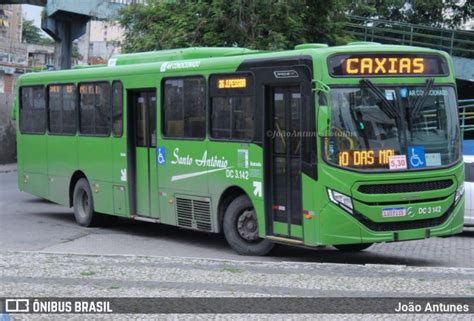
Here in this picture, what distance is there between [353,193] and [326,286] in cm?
220

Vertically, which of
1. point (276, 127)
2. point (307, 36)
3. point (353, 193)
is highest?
point (307, 36)

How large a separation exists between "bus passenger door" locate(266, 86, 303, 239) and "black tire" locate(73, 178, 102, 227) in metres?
5.46

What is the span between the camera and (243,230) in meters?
12.2

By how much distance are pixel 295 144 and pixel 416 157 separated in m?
1.66

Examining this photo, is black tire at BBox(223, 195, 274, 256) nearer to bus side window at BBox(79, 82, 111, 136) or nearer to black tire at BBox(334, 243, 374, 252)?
black tire at BBox(334, 243, 374, 252)

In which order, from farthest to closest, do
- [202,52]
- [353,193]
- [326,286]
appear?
[202,52]
[353,193]
[326,286]

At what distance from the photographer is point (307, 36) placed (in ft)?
70.2

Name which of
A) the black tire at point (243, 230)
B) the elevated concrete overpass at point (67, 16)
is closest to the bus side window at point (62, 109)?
the black tire at point (243, 230)

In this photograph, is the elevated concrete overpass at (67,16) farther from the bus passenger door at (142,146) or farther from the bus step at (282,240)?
the bus step at (282,240)

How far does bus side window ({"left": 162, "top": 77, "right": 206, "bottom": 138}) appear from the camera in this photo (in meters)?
12.9

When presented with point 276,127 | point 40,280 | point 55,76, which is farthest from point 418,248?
point 55,76

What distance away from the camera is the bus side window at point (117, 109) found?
14781 millimetres

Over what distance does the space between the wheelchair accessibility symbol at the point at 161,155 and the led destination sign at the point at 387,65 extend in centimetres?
413

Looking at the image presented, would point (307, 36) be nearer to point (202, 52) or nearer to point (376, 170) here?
point (202, 52)
